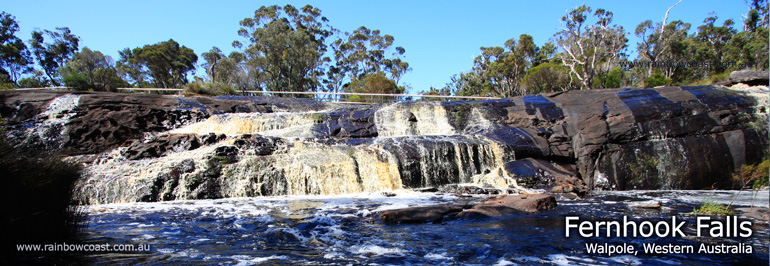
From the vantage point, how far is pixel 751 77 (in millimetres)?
15555

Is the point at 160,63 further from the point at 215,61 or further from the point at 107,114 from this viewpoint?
the point at 107,114

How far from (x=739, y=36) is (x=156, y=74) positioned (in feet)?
199

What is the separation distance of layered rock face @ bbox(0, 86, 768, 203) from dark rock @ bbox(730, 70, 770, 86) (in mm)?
2586

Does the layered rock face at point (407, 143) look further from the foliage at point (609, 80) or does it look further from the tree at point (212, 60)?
the tree at point (212, 60)

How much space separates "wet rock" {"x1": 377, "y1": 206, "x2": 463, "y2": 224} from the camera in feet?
20.9

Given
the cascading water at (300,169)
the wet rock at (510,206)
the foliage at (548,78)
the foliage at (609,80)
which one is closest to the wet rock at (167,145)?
the cascading water at (300,169)

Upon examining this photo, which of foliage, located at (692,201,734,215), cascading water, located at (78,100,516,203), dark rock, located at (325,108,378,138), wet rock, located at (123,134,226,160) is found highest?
dark rock, located at (325,108,378,138)

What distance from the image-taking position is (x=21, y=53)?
1587 inches

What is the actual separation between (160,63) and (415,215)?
48437 mm

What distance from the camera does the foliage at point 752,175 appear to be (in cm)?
1078

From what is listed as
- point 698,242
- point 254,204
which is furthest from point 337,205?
point 698,242

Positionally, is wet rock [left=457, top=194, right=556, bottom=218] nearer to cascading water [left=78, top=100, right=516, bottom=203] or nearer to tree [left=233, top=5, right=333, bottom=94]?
cascading water [left=78, top=100, right=516, bottom=203]

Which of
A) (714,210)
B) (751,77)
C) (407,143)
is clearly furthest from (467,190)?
(751,77)

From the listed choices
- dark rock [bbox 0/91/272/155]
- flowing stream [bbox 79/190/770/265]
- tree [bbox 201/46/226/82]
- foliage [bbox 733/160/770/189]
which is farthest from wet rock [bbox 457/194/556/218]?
tree [bbox 201/46/226/82]
